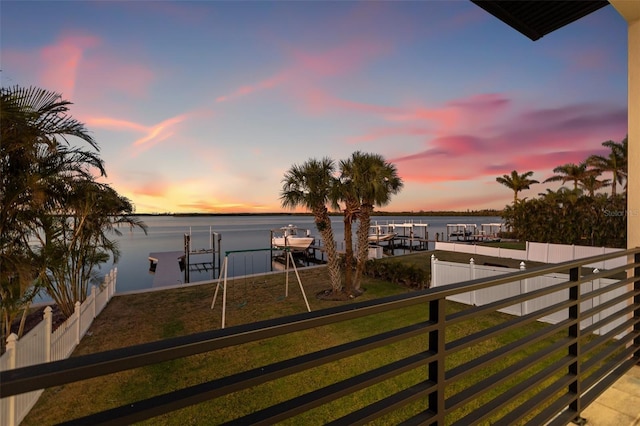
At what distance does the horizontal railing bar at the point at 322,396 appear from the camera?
2.81ft

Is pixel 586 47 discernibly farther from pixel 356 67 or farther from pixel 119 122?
pixel 119 122

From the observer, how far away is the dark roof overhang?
3.12 meters

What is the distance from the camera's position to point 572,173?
87.7 ft

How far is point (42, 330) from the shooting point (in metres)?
4.46

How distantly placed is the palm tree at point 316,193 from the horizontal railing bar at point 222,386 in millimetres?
8440

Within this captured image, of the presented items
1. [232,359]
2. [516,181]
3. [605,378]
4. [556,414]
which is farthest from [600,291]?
[516,181]

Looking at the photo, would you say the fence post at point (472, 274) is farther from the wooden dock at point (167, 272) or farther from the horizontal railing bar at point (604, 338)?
the wooden dock at point (167, 272)

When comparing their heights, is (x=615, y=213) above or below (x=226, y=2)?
below

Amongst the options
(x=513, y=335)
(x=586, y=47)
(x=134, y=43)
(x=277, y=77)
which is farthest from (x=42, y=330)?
(x=586, y=47)

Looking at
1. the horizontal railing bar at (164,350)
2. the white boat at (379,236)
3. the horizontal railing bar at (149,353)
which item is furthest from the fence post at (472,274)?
the white boat at (379,236)

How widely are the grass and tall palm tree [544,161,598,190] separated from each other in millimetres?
26079

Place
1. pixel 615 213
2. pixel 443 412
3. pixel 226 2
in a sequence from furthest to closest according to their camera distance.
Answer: pixel 615 213 → pixel 226 2 → pixel 443 412

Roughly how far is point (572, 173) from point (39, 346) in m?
34.8

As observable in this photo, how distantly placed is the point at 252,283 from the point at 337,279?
399 centimetres
